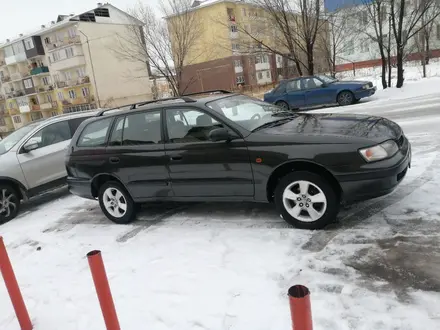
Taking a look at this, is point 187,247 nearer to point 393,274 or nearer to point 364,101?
point 393,274

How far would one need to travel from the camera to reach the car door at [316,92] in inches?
617

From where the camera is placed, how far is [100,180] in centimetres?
575

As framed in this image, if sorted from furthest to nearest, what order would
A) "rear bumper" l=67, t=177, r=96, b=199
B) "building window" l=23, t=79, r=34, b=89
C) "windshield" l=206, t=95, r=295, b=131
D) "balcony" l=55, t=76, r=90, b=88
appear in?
"building window" l=23, t=79, r=34, b=89 → "balcony" l=55, t=76, r=90, b=88 → "rear bumper" l=67, t=177, r=96, b=199 → "windshield" l=206, t=95, r=295, b=131

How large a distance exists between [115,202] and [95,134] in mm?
1098

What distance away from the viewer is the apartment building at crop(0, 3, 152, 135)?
4384cm

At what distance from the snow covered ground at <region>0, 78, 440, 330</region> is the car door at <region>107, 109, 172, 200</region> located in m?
0.58

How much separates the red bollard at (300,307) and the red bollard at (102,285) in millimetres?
1519

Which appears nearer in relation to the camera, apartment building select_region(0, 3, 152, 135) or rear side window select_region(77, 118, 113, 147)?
rear side window select_region(77, 118, 113, 147)

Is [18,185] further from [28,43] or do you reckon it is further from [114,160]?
[28,43]

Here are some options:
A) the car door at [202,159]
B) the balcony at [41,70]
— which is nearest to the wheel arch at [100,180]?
the car door at [202,159]

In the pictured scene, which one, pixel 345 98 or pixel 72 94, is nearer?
pixel 345 98

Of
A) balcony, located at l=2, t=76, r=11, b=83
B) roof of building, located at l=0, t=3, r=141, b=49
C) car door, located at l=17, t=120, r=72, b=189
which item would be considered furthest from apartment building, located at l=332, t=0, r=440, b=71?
balcony, located at l=2, t=76, r=11, b=83

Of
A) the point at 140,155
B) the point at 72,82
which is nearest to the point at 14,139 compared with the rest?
the point at 140,155

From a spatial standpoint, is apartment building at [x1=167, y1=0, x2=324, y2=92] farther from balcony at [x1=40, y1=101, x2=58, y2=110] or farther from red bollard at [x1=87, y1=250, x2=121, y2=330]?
red bollard at [x1=87, y1=250, x2=121, y2=330]
